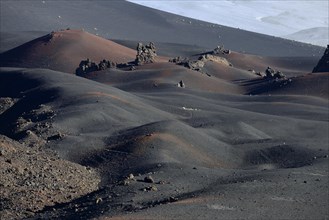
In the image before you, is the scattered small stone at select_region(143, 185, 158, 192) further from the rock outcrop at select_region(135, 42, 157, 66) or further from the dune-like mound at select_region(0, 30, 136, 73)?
the rock outcrop at select_region(135, 42, 157, 66)

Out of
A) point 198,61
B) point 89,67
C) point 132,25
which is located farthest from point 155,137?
point 132,25

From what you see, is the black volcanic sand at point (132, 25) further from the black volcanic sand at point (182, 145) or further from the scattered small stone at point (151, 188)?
the scattered small stone at point (151, 188)

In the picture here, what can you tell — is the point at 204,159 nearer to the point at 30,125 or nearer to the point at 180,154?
the point at 180,154

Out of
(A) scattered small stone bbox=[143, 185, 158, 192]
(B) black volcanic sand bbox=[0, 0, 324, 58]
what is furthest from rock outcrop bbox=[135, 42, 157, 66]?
(A) scattered small stone bbox=[143, 185, 158, 192]

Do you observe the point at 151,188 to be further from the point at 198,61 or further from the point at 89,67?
the point at 198,61

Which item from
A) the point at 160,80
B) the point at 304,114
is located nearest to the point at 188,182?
the point at 304,114

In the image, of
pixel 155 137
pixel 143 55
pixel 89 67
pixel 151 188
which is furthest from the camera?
pixel 143 55
